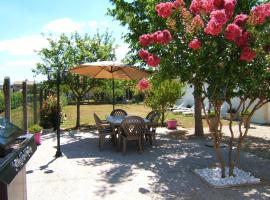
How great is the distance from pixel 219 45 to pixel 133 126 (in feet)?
14.1

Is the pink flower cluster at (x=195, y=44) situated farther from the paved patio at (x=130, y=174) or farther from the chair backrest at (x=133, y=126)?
the chair backrest at (x=133, y=126)

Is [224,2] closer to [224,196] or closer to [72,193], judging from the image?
[224,196]

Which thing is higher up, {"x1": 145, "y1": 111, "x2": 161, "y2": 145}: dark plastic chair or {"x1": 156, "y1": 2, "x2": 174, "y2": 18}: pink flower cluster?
{"x1": 156, "y1": 2, "x2": 174, "y2": 18}: pink flower cluster

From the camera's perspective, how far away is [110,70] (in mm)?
12406

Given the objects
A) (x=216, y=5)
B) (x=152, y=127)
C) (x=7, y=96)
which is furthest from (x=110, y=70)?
(x=216, y=5)

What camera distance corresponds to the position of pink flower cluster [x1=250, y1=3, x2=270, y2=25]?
5.37 m

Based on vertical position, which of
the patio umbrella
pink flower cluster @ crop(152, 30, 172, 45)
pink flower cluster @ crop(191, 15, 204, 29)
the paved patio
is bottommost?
the paved patio

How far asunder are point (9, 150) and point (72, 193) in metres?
3.70

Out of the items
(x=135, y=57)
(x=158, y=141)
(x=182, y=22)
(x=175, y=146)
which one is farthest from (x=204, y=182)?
(x=135, y=57)

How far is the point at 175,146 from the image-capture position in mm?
10734

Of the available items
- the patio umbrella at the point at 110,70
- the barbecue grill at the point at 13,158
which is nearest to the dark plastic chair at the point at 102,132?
the patio umbrella at the point at 110,70

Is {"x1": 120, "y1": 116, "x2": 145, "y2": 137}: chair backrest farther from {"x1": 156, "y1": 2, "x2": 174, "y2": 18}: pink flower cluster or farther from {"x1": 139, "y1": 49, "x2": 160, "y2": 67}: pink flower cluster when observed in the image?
{"x1": 156, "y1": 2, "x2": 174, "y2": 18}: pink flower cluster

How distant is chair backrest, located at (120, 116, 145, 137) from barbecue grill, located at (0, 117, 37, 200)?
635 cm

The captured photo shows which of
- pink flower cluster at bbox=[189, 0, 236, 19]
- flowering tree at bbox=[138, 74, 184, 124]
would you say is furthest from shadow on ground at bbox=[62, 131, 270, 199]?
flowering tree at bbox=[138, 74, 184, 124]
